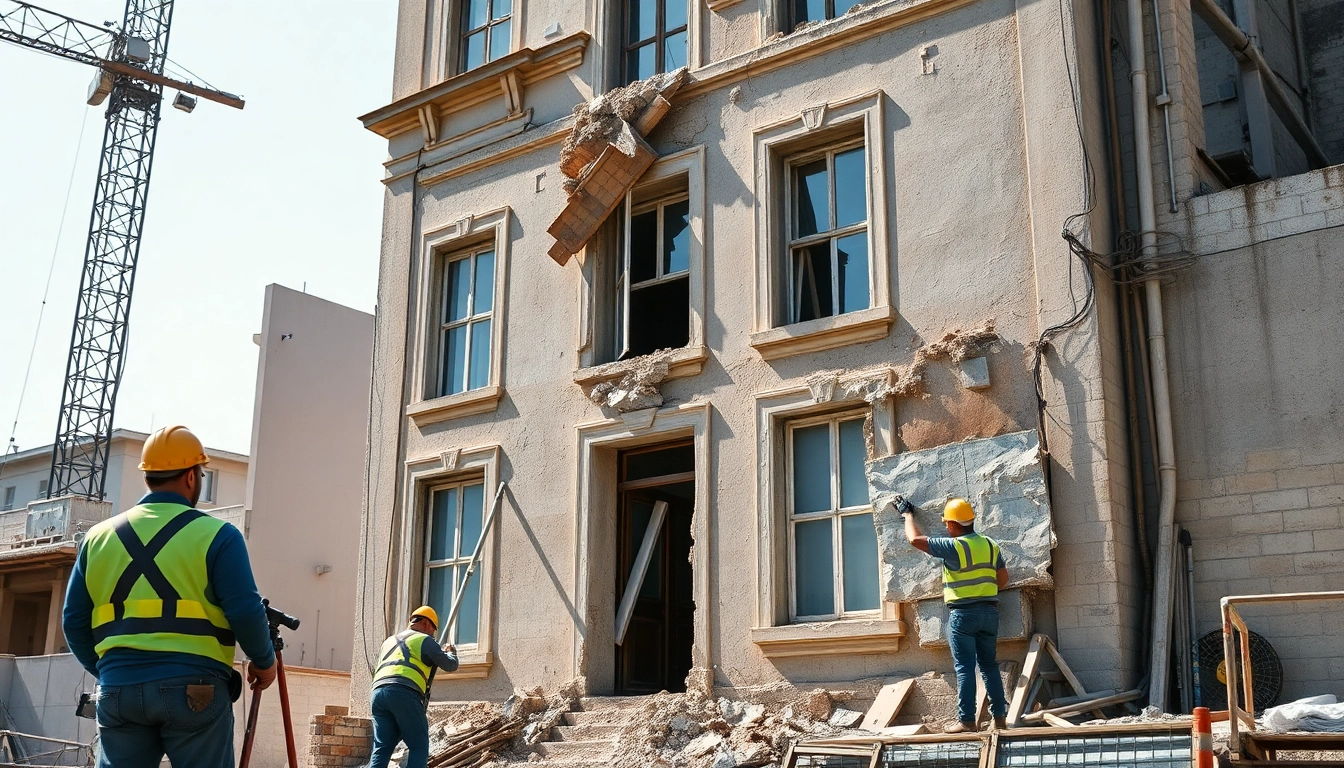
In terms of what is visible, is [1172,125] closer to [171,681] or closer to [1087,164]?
[1087,164]

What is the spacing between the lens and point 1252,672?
10750 mm

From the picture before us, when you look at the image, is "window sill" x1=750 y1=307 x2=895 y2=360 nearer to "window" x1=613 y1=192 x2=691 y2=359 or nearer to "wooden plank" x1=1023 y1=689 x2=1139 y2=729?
"window" x1=613 y1=192 x2=691 y2=359

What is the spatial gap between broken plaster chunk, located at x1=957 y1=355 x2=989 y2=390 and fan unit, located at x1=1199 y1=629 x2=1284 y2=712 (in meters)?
2.85

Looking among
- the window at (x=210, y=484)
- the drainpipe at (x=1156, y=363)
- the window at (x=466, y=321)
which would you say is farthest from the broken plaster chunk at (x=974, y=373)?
the window at (x=210, y=484)

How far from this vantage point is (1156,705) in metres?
10.8

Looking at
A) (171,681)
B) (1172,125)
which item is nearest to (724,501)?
(1172,125)

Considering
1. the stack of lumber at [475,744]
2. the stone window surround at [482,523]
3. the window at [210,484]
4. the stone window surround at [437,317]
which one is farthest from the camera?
the window at [210,484]

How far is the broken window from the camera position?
13.8 meters

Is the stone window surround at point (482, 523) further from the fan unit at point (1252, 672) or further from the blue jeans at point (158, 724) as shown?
the blue jeans at point (158, 724)

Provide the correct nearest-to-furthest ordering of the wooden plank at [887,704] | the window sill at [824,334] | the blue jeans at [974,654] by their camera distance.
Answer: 1. the blue jeans at [974,654]
2. the wooden plank at [887,704]
3. the window sill at [824,334]

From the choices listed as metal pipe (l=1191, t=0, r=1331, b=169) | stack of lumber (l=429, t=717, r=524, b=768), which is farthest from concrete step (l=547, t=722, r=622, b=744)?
metal pipe (l=1191, t=0, r=1331, b=169)

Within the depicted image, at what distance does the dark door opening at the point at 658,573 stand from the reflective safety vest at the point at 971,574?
14.9ft

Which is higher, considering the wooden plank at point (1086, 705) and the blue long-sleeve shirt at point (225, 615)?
the blue long-sleeve shirt at point (225, 615)

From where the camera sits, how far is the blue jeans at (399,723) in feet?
36.6
